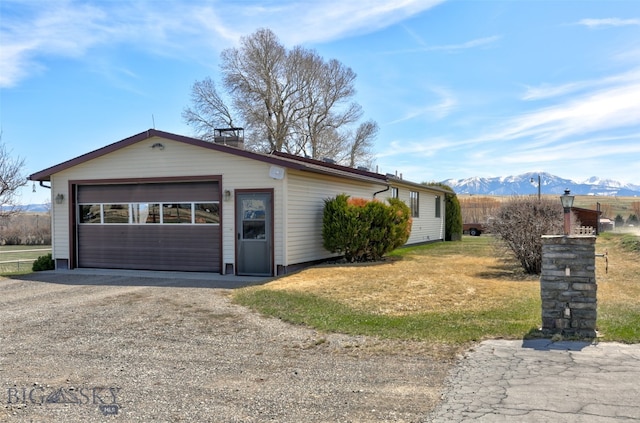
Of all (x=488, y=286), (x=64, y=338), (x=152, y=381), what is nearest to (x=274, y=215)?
(x=488, y=286)

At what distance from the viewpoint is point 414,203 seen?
22.5 metres

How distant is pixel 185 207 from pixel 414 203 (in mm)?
12205

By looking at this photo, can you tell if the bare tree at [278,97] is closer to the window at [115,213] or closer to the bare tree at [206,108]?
the bare tree at [206,108]

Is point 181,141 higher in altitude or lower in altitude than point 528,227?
higher

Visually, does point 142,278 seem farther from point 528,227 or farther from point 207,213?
point 528,227

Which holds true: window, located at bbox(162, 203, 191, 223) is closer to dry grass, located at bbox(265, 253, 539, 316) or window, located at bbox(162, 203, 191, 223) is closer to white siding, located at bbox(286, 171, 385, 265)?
white siding, located at bbox(286, 171, 385, 265)

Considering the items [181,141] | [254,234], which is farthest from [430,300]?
[181,141]

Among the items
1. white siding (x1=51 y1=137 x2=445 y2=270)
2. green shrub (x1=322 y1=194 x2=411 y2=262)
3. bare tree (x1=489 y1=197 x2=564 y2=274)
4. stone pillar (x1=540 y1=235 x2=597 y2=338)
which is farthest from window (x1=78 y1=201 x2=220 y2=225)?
stone pillar (x1=540 y1=235 x2=597 y2=338)

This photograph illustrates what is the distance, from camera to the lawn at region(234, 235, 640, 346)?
647 cm

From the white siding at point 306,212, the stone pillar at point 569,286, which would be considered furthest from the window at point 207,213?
the stone pillar at point 569,286

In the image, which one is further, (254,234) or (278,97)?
(278,97)

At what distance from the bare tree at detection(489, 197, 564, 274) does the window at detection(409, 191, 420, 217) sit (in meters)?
9.52

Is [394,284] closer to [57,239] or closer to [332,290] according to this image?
[332,290]

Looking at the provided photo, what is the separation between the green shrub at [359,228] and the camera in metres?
13.3
